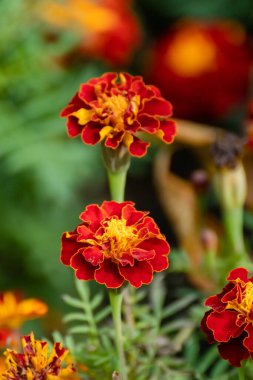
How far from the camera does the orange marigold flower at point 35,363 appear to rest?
0.43 metres

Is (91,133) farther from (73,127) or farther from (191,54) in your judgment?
(191,54)

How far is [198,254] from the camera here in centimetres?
85

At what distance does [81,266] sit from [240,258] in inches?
9.6

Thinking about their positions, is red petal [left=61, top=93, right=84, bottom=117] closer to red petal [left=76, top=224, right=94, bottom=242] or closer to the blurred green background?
red petal [left=76, top=224, right=94, bottom=242]

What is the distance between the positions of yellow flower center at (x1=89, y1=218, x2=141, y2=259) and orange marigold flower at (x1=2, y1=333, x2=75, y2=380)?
60mm

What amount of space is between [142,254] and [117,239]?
2 cm

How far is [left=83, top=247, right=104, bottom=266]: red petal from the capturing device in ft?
1.43

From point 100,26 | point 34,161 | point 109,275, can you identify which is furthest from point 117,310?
point 100,26

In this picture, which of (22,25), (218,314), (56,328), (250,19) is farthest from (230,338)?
(250,19)

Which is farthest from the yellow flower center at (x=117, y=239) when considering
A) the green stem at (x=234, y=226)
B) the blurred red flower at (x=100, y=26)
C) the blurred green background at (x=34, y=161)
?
the blurred red flower at (x=100, y=26)

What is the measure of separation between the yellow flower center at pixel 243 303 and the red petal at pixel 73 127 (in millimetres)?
146

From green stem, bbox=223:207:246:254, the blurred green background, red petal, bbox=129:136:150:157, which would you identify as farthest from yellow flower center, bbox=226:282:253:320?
the blurred green background

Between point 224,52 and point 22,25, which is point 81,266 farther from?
point 224,52

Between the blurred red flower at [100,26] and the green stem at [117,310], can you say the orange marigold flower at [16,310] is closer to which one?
the green stem at [117,310]
